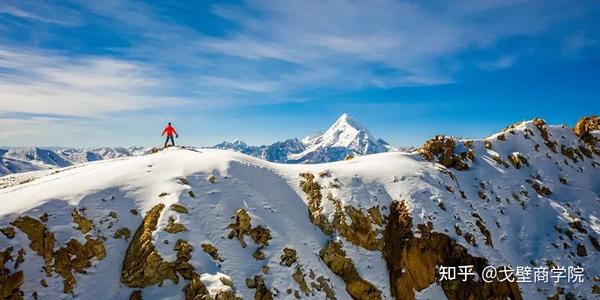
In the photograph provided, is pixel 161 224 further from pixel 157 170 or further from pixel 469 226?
pixel 469 226

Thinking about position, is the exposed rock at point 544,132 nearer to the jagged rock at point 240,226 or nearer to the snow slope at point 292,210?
the snow slope at point 292,210

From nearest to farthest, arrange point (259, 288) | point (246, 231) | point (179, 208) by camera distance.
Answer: point (259, 288) → point (179, 208) → point (246, 231)

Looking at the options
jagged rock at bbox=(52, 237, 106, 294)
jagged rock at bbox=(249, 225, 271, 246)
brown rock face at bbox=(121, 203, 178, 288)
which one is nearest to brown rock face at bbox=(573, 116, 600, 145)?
jagged rock at bbox=(249, 225, 271, 246)

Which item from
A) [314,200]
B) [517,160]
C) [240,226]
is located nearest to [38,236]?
[240,226]

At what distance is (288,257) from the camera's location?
27.9 metres

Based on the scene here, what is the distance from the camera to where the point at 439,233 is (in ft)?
108

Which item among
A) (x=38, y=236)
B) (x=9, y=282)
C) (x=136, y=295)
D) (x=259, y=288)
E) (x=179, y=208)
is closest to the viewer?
(x=9, y=282)

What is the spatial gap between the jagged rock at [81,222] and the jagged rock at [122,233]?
180 cm

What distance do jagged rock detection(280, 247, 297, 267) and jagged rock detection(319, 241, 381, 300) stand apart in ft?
9.41

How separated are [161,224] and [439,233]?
78.1ft

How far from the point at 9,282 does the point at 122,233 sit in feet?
22.6

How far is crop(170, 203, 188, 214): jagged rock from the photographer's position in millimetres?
28297

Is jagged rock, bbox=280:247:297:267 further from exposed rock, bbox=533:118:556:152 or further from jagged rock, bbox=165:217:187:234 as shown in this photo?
exposed rock, bbox=533:118:556:152

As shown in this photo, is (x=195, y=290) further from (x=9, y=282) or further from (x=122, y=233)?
(x=9, y=282)
